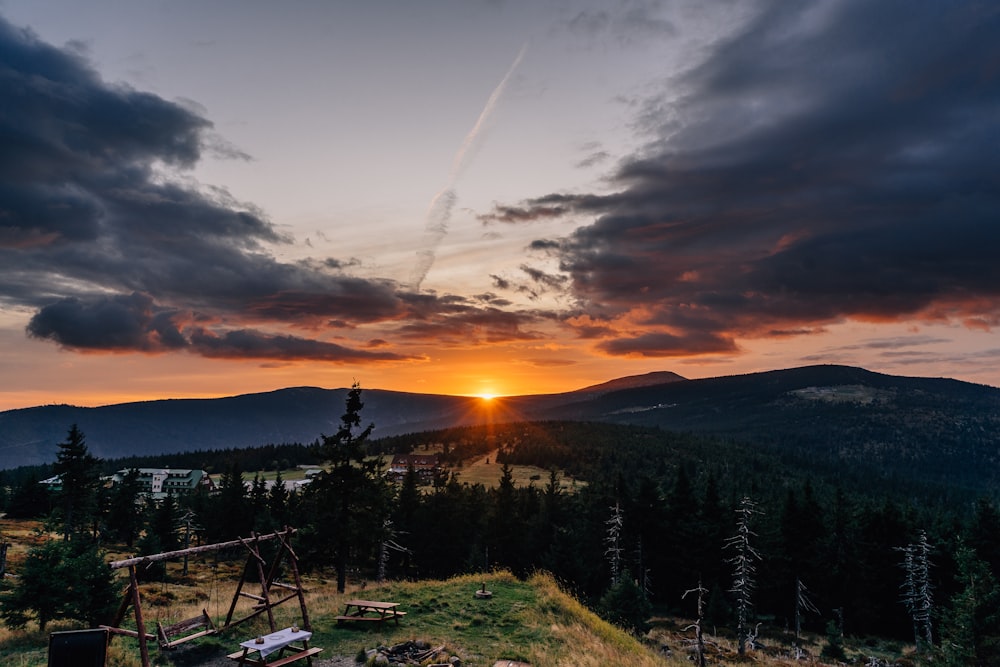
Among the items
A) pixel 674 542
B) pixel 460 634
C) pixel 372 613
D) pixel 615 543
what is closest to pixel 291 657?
pixel 372 613

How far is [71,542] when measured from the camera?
23.4 m

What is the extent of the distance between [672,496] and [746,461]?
5638 inches

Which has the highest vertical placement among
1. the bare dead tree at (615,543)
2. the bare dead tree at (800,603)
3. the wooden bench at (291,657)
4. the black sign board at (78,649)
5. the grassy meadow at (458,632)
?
the black sign board at (78,649)

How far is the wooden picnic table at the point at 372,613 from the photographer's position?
66.5 ft

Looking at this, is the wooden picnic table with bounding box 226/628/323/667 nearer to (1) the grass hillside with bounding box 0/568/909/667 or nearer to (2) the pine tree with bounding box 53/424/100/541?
(1) the grass hillside with bounding box 0/568/909/667

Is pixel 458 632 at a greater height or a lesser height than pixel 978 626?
greater

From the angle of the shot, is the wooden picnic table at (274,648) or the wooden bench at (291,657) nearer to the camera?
the wooden picnic table at (274,648)

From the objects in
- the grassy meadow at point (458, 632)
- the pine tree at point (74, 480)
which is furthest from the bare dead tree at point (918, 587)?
the pine tree at point (74, 480)

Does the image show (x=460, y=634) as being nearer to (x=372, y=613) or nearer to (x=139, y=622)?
(x=372, y=613)

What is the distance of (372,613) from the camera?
846 inches

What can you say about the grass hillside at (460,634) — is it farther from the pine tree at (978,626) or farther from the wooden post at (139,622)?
the pine tree at (978,626)

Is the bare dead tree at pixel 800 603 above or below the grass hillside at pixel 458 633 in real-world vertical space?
below

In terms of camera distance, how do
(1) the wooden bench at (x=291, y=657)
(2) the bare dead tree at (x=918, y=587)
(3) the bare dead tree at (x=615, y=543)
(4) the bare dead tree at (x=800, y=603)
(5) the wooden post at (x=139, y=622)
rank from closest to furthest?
1. (5) the wooden post at (x=139, y=622)
2. (1) the wooden bench at (x=291, y=657)
3. (2) the bare dead tree at (x=918, y=587)
4. (4) the bare dead tree at (x=800, y=603)
5. (3) the bare dead tree at (x=615, y=543)

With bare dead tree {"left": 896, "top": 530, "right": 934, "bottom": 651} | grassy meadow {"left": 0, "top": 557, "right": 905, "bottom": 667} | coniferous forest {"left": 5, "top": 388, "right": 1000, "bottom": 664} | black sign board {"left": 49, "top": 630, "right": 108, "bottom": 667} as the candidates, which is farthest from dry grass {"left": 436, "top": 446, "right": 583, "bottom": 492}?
black sign board {"left": 49, "top": 630, "right": 108, "bottom": 667}
